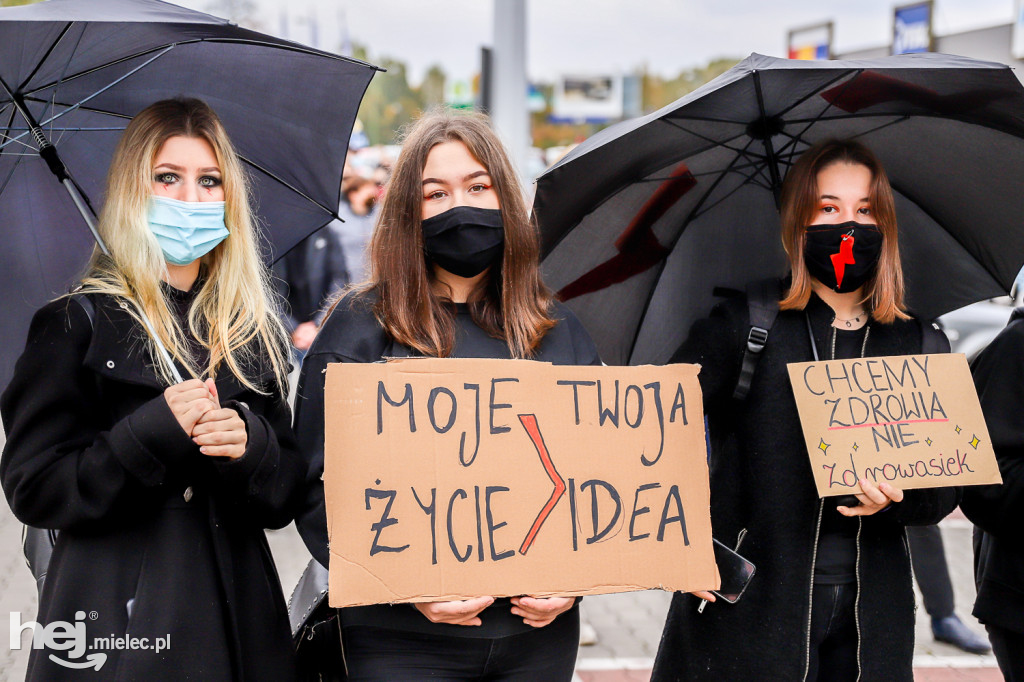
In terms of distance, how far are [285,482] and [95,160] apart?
110 centimetres

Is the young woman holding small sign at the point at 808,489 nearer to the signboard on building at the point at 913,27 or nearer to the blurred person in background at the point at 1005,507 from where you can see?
the blurred person in background at the point at 1005,507

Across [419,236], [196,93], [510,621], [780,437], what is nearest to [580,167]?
[419,236]

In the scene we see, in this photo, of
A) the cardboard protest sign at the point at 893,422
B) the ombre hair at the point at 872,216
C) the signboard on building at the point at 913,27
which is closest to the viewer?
the cardboard protest sign at the point at 893,422

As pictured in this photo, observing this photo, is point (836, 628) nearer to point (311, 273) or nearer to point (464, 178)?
point (464, 178)

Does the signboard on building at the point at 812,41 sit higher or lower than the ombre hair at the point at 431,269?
higher

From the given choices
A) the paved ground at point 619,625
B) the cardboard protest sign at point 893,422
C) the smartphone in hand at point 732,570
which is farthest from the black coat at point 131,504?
the paved ground at point 619,625

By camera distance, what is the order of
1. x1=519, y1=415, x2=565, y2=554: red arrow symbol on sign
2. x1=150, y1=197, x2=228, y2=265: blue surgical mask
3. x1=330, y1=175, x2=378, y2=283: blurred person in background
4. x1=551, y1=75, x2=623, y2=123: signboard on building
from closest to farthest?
x1=519, y1=415, x2=565, y2=554: red arrow symbol on sign → x1=150, y1=197, x2=228, y2=265: blue surgical mask → x1=330, y1=175, x2=378, y2=283: blurred person in background → x1=551, y1=75, x2=623, y2=123: signboard on building

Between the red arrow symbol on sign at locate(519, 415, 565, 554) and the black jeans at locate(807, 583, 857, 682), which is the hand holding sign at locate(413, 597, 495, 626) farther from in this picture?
the black jeans at locate(807, 583, 857, 682)

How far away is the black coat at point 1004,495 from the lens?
2.55m

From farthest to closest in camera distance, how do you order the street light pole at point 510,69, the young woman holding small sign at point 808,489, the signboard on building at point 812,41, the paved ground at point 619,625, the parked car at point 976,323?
the signboard on building at point 812,41 < the parked car at point 976,323 < the street light pole at point 510,69 < the paved ground at point 619,625 < the young woman holding small sign at point 808,489

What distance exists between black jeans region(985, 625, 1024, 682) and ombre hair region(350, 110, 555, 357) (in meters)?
1.56

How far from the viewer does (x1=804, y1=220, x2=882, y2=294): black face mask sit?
243 centimetres

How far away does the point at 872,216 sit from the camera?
8.17ft

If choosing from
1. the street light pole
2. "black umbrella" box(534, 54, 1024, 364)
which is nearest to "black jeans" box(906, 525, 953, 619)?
"black umbrella" box(534, 54, 1024, 364)
